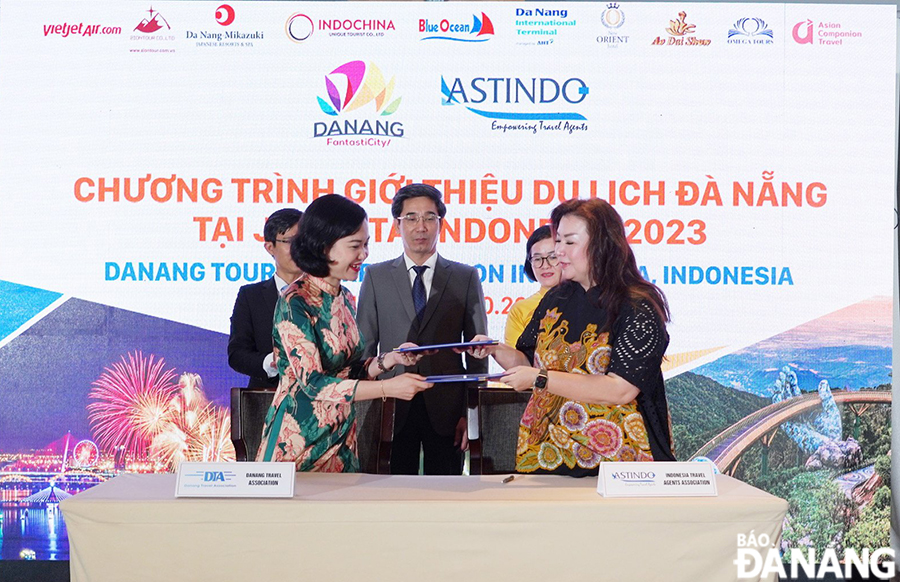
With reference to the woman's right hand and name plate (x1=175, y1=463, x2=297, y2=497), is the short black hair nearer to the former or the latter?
→ the woman's right hand

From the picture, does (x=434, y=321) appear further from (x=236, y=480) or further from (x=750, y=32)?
(x=750, y=32)

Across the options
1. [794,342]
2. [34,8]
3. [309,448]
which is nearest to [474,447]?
[309,448]

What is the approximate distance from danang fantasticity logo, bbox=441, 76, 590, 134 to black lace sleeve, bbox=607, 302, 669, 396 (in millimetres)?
2145

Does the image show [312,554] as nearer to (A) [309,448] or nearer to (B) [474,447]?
(A) [309,448]

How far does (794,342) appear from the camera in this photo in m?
4.57

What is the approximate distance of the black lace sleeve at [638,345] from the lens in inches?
100.0

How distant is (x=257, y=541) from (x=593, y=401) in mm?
995

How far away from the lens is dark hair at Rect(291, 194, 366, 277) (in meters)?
2.75

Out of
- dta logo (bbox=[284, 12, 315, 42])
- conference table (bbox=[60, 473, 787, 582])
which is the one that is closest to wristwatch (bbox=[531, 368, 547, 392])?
conference table (bbox=[60, 473, 787, 582])

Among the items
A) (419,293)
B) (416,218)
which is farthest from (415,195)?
(419,293)

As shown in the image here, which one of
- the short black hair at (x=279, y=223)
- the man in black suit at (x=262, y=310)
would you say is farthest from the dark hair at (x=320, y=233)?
the short black hair at (x=279, y=223)

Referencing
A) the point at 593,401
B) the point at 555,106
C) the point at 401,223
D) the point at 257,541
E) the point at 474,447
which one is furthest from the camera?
the point at 555,106

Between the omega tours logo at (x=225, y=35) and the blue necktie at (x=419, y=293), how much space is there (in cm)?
147

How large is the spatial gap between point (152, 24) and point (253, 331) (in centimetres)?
166
